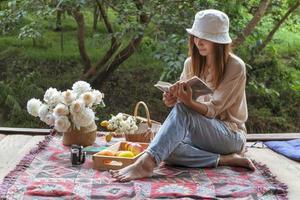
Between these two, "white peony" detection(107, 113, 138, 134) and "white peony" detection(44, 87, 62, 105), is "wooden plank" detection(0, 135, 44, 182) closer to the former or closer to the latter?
"white peony" detection(44, 87, 62, 105)

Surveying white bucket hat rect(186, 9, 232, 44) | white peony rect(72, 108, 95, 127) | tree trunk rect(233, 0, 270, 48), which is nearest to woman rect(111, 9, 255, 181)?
white bucket hat rect(186, 9, 232, 44)

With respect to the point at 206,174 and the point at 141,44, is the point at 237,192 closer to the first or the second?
the point at 206,174

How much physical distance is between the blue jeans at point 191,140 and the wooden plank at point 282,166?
0.80 feet

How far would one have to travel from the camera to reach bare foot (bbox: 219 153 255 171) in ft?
9.02

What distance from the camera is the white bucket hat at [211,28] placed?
8.88ft

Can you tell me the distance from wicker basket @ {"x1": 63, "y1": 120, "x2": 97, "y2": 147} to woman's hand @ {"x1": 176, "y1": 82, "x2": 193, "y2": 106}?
75 cm

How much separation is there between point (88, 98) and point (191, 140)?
2.06ft

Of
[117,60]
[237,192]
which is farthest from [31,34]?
[237,192]

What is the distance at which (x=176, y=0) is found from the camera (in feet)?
13.8

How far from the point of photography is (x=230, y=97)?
8.89 feet

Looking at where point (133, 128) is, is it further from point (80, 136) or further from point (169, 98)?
point (169, 98)

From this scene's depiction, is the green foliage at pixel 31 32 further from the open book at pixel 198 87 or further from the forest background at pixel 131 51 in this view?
the open book at pixel 198 87

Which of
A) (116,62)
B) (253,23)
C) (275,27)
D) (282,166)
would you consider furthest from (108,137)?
(275,27)

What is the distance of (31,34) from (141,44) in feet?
3.49
